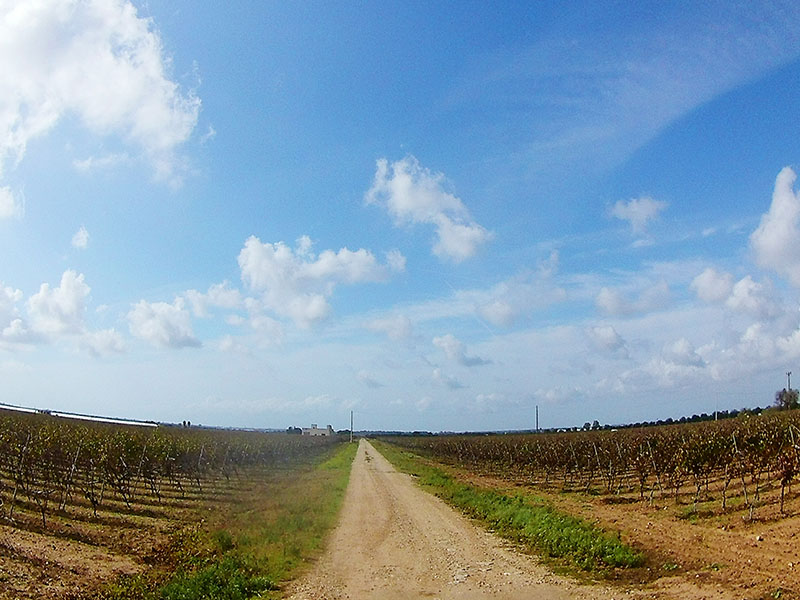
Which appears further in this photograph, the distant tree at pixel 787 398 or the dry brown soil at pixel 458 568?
the distant tree at pixel 787 398

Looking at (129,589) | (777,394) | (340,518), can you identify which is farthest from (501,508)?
(777,394)

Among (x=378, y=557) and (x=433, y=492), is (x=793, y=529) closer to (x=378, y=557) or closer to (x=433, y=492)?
(x=378, y=557)

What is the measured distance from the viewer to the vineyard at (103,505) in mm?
14273

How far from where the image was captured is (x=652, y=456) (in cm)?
2866

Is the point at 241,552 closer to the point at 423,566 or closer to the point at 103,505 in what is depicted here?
the point at 423,566

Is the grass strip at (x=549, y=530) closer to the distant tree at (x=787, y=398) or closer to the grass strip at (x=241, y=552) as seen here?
the grass strip at (x=241, y=552)

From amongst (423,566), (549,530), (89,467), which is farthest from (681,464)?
(89,467)

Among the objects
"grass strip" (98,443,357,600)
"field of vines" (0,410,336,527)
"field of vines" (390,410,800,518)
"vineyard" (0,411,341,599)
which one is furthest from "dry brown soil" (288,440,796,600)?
"field of vines" (0,410,336,527)

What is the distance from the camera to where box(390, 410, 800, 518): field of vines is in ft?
75.7

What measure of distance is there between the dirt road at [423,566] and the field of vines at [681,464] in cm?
856

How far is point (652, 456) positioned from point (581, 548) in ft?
46.8

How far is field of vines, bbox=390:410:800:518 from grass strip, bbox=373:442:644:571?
5.34 meters

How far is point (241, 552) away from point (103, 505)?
37.7ft

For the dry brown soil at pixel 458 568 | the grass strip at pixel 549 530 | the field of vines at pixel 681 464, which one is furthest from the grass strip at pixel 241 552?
the field of vines at pixel 681 464
